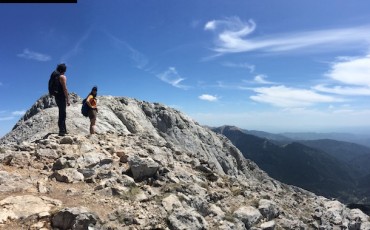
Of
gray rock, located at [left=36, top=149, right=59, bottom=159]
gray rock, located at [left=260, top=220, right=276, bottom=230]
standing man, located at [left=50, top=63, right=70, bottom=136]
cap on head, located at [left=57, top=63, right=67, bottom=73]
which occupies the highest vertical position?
cap on head, located at [left=57, top=63, right=67, bottom=73]

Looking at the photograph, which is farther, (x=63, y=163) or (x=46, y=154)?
(x=46, y=154)

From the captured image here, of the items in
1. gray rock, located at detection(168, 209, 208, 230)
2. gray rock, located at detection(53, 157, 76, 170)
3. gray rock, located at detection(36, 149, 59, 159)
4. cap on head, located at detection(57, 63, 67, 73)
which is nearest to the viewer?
gray rock, located at detection(168, 209, 208, 230)

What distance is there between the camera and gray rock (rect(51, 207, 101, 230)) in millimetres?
12820

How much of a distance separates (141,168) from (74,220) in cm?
682

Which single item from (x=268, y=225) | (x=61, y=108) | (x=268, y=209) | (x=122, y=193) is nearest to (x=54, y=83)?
(x=61, y=108)

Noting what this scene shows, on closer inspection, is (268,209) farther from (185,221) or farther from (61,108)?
(61,108)

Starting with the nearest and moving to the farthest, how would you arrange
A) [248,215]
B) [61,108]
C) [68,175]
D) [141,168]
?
[68,175]
[141,168]
[248,215]
[61,108]

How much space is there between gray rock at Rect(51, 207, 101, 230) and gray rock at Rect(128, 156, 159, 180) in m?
6.02

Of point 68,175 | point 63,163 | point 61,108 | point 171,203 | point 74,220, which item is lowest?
point 171,203

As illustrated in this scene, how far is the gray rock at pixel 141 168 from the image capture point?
19.3 m

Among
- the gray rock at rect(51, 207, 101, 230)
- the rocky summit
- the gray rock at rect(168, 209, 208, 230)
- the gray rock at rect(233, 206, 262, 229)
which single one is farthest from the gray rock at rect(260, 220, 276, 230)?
the gray rock at rect(51, 207, 101, 230)

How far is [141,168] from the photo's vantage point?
19469 millimetres

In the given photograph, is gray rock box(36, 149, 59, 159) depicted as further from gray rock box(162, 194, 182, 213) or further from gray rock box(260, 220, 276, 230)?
gray rock box(260, 220, 276, 230)

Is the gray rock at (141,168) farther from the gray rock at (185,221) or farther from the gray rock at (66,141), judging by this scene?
the gray rock at (66,141)
